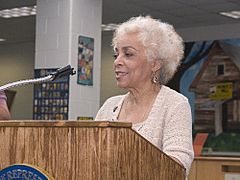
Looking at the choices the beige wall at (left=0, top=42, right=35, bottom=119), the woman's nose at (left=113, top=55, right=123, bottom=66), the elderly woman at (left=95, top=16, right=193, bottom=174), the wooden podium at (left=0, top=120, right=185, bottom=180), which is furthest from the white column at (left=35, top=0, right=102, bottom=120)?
the beige wall at (left=0, top=42, right=35, bottom=119)

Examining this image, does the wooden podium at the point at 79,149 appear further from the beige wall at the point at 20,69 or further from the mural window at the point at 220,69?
the beige wall at the point at 20,69

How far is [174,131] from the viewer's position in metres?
1.83

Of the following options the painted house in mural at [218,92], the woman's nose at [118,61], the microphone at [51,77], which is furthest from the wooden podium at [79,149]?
the painted house in mural at [218,92]

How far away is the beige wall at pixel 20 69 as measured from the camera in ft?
39.8

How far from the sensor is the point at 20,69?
40.4ft

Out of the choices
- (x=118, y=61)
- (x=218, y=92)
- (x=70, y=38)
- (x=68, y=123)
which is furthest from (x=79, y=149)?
(x=218, y=92)

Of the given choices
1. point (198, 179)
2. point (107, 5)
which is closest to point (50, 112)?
point (198, 179)

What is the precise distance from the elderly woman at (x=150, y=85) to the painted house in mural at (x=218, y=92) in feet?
26.6

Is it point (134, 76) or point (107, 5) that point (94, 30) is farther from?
point (134, 76)

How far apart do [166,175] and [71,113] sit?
4.90m

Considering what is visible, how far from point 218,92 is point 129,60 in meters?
8.41

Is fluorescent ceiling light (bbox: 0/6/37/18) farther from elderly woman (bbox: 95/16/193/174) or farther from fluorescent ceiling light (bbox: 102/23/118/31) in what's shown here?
elderly woman (bbox: 95/16/193/174)

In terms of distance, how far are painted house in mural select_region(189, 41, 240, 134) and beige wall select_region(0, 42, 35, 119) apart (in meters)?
3.46

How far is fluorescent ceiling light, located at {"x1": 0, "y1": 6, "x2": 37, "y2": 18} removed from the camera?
912cm
